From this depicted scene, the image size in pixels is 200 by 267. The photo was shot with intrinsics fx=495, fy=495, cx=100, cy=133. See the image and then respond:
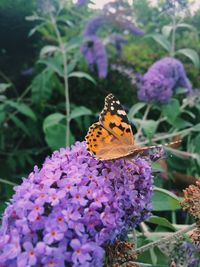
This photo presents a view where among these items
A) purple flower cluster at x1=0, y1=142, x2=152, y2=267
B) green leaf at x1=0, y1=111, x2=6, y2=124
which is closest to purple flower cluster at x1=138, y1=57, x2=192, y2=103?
green leaf at x1=0, y1=111, x2=6, y2=124

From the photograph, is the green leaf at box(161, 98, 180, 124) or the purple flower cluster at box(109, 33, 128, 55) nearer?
the green leaf at box(161, 98, 180, 124)

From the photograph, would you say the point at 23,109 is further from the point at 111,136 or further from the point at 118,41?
the point at 111,136

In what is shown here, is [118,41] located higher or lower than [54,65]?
higher

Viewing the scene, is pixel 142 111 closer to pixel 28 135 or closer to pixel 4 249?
pixel 28 135

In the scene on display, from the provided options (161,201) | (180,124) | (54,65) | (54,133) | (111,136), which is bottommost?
(161,201)

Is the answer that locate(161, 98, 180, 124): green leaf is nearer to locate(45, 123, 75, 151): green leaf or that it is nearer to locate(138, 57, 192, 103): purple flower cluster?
locate(138, 57, 192, 103): purple flower cluster

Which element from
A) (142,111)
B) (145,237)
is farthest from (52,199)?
(142,111)

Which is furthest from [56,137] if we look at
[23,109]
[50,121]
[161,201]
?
[161,201]
